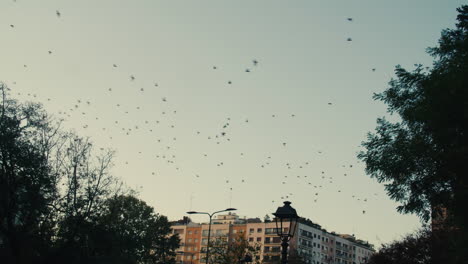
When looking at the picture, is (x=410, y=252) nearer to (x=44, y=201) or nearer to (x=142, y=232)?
(x=44, y=201)

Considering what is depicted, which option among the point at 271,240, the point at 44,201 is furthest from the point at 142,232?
the point at 271,240

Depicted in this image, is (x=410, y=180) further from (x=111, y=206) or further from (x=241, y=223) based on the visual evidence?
(x=241, y=223)

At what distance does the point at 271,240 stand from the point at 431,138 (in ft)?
380

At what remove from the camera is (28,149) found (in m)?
30.1

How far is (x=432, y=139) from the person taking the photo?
17.2 metres

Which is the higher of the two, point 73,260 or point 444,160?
point 444,160

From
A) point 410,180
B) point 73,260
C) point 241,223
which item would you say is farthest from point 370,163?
point 241,223

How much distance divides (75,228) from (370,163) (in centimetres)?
2262

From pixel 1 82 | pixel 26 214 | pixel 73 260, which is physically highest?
pixel 1 82

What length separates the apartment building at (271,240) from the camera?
12875cm

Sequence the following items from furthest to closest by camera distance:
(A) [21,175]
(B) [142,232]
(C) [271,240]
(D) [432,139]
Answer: (C) [271,240] < (B) [142,232] < (A) [21,175] < (D) [432,139]

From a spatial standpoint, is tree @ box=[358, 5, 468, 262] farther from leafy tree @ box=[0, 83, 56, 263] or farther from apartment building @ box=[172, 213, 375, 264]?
apartment building @ box=[172, 213, 375, 264]

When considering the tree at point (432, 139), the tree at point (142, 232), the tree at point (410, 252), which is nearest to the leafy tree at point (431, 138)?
the tree at point (432, 139)

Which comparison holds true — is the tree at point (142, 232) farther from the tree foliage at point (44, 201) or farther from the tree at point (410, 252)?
the tree at point (410, 252)
